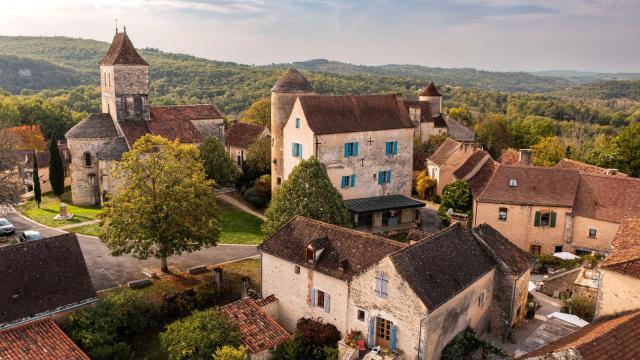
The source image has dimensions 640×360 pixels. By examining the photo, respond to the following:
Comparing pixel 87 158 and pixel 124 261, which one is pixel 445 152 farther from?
pixel 87 158

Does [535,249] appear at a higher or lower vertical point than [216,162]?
lower

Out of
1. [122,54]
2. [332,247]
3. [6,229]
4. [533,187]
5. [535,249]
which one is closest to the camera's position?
[332,247]

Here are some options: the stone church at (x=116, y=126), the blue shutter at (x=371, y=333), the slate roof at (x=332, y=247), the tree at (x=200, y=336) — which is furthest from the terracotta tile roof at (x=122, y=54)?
the blue shutter at (x=371, y=333)

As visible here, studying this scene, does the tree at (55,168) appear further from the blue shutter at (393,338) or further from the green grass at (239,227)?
the blue shutter at (393,338)

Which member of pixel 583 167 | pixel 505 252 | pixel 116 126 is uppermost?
pixel 116 126

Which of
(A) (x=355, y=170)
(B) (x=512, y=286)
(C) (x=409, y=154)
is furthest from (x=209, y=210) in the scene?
(C) (x=409, y=154)

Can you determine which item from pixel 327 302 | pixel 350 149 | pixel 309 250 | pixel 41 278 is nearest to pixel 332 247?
pixel 309 250
